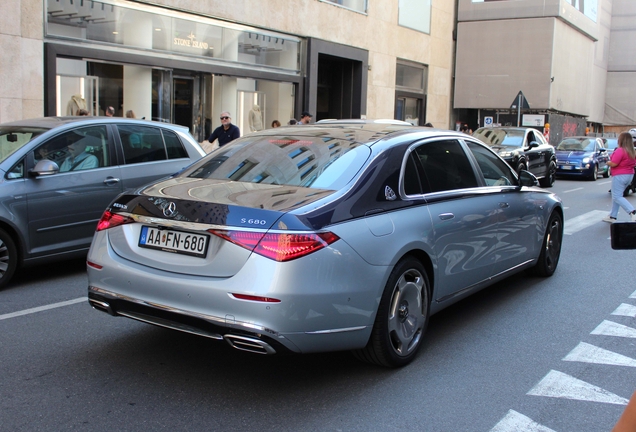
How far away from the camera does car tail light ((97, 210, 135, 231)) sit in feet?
14.3

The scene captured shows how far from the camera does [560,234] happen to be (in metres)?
7.80

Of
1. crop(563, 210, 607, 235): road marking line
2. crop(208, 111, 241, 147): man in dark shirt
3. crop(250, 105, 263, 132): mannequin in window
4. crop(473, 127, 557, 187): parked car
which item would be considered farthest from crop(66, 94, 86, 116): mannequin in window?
crop(473, 127, 557, 187): parked car

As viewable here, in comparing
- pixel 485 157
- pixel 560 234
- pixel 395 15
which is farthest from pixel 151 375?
pixel 395 15

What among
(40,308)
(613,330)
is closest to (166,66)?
(40,308)

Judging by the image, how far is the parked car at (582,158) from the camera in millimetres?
24672

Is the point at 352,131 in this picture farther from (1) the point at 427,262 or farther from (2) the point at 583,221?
(2) the point at 583,221

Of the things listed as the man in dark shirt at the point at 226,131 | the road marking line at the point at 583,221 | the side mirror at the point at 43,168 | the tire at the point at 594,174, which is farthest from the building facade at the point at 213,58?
the road marking line at the point at 583,221

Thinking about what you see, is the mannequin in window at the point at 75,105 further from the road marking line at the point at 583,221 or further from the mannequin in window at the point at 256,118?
the road marking line at the point at 583,221

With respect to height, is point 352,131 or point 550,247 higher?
point 352,131

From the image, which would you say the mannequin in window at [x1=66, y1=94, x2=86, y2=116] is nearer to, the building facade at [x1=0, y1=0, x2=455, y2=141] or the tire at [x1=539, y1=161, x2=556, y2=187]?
the building facade at [x1=0, y1=0, x2=455, y2=141]

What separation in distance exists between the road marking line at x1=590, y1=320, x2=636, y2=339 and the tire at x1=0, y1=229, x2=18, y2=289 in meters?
5.38

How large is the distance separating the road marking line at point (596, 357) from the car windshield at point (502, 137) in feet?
51.3

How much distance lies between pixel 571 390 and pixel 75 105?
44.2ft

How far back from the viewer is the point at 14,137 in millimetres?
7207
